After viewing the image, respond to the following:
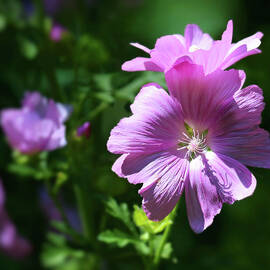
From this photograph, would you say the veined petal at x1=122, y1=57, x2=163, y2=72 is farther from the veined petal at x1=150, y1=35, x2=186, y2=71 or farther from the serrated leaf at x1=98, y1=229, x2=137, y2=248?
the serrated leaf at x1=98, y1=229, x2=137, y2=248

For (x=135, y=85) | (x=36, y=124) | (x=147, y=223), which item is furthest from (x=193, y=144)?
(x=36, y=124)

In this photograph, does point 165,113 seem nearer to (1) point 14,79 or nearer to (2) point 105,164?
(2) point 105,164

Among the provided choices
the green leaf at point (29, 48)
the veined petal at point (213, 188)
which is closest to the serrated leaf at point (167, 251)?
the veined petal at point (213, 188)

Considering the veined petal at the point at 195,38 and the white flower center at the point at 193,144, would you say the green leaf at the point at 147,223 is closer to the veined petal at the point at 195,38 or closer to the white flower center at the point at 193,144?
the white flower center at the point at 193,144

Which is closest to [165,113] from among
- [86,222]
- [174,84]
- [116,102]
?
[174,84]

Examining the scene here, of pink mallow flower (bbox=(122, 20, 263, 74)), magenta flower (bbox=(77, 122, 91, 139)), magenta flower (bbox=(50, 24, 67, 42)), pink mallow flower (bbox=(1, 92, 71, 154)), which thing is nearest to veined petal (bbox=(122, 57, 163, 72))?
pink mallow flower (bbox=(122, 20, 263, 74))
